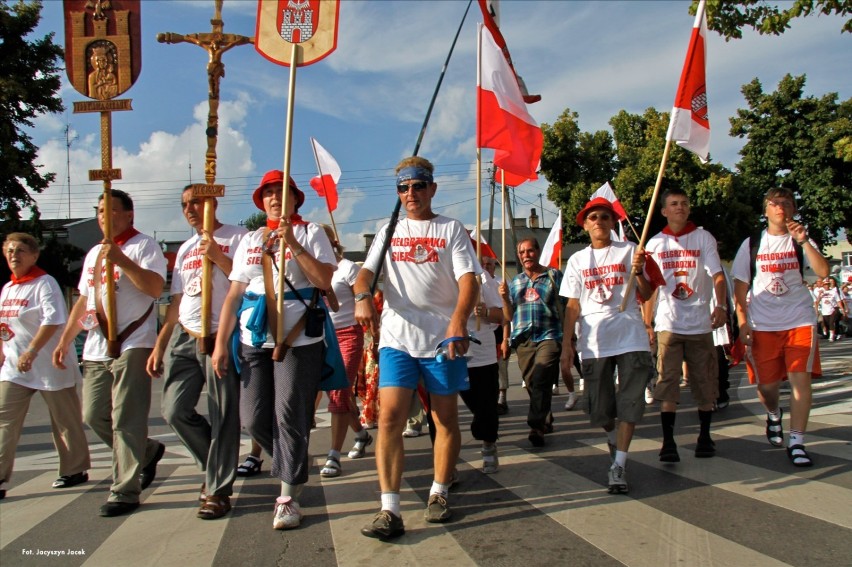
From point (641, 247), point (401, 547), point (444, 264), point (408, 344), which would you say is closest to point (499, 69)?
point (641, 247)

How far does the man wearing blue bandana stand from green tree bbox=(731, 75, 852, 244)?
2251cm

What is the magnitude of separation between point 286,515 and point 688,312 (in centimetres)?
357

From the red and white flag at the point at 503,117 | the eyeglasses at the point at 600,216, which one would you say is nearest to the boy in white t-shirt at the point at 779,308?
the eyeglasses at the point at 600,216

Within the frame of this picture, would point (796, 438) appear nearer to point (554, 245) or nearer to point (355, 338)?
point (355, 338)

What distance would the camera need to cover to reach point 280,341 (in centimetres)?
423

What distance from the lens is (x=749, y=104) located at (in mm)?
26734

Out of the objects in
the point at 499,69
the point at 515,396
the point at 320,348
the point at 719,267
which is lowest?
the point at 515,396

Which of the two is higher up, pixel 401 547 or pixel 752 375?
pixel 752 375

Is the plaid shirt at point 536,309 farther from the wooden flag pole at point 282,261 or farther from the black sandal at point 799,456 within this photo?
the wooden flag pole at point 282,261

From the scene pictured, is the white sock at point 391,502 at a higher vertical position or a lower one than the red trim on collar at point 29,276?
lower

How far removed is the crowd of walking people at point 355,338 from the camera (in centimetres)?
423

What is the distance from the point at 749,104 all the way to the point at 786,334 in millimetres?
24219

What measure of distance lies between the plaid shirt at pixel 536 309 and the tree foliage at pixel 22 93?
68.6ft

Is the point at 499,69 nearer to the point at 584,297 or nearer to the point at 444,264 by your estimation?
the point at 584,297
